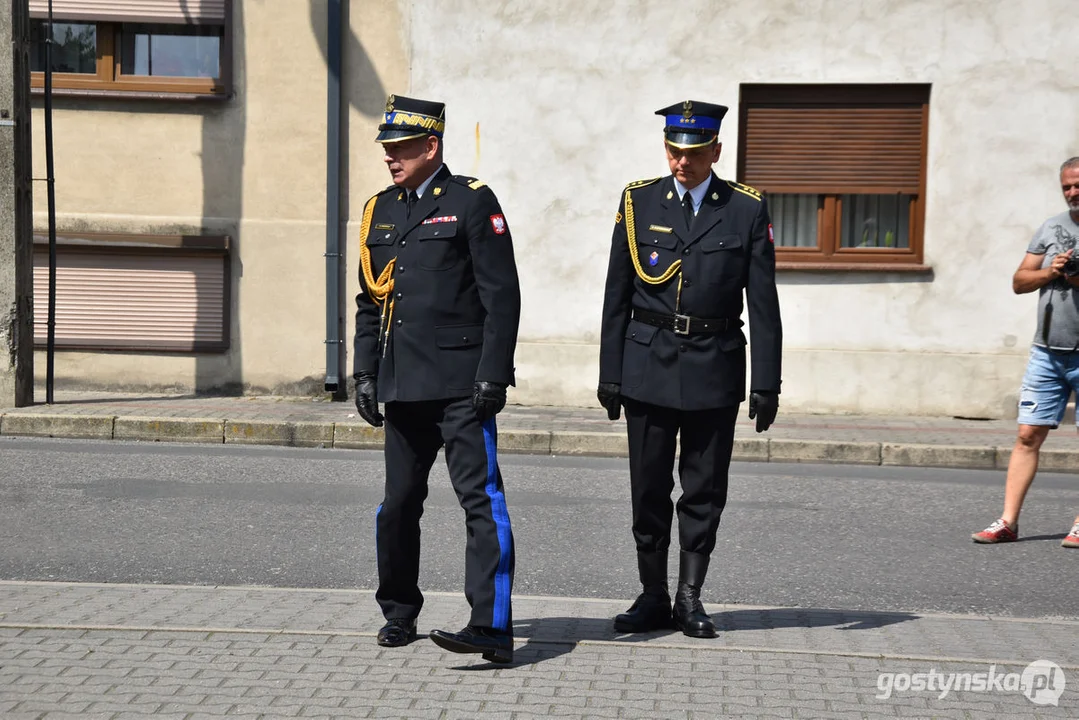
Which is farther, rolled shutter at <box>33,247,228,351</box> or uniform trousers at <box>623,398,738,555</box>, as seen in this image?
rolled shutter at <box>33,247,228,351</box>

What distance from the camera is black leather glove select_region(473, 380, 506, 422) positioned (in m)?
4.97

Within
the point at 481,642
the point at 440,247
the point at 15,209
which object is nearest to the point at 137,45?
the point at 15,209

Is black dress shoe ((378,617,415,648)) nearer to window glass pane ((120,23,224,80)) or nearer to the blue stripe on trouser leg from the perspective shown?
the blue stripe on trouser leg

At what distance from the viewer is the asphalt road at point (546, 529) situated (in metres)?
6.61

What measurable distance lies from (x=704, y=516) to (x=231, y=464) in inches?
212

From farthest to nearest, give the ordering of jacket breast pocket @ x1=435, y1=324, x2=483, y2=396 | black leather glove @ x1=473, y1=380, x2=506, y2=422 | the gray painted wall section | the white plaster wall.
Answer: the white plaster wall
the gray painted wall section
jacket breast pocket @ x1=435, y1=324, x2=483, y2=396
black leather glove @ x1=473, y1=380, x2=506, y2=422

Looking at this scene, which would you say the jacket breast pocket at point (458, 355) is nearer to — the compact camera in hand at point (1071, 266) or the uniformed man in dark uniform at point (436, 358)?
the uniformed man in dark uniform at point (436, 358)

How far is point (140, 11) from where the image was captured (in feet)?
47.5

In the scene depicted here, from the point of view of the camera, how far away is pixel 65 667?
4746 mm

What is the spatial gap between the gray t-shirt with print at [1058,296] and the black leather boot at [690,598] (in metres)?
2.92

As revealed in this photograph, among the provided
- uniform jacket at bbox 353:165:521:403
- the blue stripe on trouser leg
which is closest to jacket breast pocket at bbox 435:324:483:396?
uniform jacket at bbox 353:165:521:403

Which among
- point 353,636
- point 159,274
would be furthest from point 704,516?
point 159,274

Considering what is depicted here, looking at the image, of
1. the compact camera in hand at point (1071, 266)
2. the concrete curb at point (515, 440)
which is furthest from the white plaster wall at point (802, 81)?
the compact camera in hand at point (1071, 266)

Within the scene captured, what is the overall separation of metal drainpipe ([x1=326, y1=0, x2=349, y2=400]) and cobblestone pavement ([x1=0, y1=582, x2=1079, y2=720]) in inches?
327
